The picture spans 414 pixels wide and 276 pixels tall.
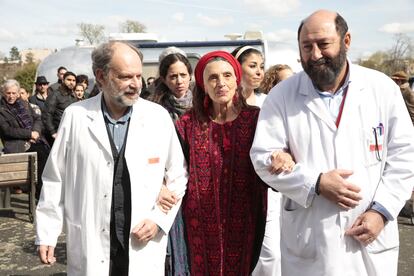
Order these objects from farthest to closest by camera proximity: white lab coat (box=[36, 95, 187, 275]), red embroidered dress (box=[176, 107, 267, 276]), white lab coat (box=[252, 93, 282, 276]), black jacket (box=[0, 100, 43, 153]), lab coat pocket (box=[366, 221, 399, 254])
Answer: black jacket (box=[0, 100, 43, 153]) → white lab coat (box=[252, 93, 282, 276]) → red embroidered dress (box=[176, 107, 267, 276]) → white lab coat (box=[36, 95, 187, 275]) → lab coat pocket (box=[366, 221, 399, 254])

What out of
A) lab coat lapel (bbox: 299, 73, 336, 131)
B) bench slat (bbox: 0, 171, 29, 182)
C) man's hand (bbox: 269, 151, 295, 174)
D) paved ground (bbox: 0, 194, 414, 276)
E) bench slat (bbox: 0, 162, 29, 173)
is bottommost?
paved ground (bbox: 0, 194, 414, 276)

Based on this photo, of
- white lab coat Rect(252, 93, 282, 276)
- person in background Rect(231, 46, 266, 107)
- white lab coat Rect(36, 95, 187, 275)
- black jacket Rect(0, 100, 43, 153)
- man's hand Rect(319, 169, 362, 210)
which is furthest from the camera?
black jacket Rect(0, 100, 43, 153)

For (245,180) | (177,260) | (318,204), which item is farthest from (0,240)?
(318,204)

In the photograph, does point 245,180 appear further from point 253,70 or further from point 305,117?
point 253,70

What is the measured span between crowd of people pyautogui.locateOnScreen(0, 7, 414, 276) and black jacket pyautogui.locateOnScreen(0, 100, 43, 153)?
5.41 m

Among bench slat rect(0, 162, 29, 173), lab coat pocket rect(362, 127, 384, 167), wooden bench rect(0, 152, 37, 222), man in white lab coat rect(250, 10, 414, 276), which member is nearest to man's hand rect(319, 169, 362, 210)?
man in white lab coat rect(250, 10, 414, 276)

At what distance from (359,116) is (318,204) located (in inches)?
19.1

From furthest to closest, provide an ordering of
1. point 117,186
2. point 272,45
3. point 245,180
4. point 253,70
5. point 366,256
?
point 272,45, point 253,70, point 245,180, point 117,186, point 366,256

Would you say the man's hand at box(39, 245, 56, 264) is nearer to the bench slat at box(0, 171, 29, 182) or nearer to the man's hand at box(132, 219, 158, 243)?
the man's hand at box(132, 219, 158, 243)

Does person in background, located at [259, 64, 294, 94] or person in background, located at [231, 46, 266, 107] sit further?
person in background, located at [259, 64, 294, 94]

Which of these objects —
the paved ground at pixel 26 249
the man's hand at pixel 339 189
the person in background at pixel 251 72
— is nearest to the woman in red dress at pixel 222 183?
the man's hand at pixel 339 189

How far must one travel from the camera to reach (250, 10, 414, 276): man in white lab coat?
2379 millimetres

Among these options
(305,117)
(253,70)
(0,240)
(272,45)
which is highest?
(272,45)

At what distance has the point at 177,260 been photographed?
10.3 ft
